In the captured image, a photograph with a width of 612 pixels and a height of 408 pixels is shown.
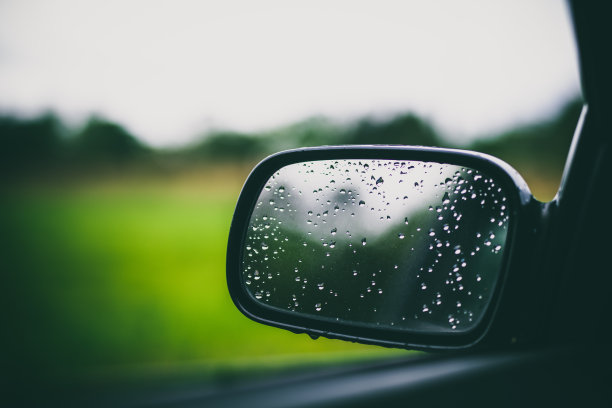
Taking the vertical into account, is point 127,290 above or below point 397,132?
below

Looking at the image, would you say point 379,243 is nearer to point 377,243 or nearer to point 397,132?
point 377,243

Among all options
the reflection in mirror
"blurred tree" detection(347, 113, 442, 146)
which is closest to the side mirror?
the reflection in mirror

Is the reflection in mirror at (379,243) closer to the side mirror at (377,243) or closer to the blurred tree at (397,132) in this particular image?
the side mirror at (377,243)

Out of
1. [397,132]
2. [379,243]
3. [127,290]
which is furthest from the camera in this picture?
[127,290]

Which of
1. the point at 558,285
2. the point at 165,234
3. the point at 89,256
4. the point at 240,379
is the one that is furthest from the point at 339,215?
the point at 165,234

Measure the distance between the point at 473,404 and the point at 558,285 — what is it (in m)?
2.56

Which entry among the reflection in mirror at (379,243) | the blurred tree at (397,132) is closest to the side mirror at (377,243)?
the reflection in mirror at (379,243)

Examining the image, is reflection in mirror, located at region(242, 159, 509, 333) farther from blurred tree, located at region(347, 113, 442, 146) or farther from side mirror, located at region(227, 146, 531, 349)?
blurred tree, located at region(347, 113, 442, 146)

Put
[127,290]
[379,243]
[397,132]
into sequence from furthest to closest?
1. [127,290]
2. [397,132]
3. [379,243]

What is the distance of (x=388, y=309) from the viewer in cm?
130

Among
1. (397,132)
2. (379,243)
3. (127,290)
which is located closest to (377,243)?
(379,243)

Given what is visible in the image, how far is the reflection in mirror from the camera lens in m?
1.23

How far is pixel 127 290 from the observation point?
8.02 metres

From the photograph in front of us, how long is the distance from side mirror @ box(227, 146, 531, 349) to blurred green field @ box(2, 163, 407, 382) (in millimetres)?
969
